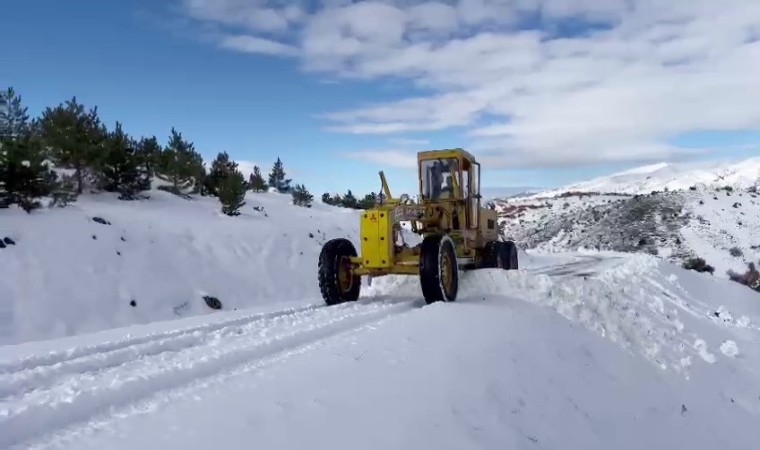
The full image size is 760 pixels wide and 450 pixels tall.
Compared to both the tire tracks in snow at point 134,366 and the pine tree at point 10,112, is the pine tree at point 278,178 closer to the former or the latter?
the pine tree at point 10,112

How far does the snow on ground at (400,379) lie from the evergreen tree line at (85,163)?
26.7 feet

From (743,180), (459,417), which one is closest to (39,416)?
(459,417)

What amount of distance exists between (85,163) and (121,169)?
130cm

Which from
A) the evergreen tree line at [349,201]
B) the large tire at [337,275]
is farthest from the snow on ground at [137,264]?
the evergreen tree line at [349,201]

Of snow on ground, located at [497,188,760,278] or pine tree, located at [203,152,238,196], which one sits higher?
pine tree, located at [203,152,238,196]

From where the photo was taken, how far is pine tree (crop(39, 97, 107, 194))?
15.9m

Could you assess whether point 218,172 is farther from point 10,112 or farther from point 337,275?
point 337,275

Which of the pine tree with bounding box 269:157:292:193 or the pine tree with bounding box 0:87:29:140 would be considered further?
the pine tree with bounding box 269:157:292:193

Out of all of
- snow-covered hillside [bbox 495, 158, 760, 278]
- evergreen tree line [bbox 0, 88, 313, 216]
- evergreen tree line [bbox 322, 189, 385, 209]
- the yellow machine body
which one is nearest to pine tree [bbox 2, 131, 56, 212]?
evergreen tree line [bbox 0, 88, 313, 216]

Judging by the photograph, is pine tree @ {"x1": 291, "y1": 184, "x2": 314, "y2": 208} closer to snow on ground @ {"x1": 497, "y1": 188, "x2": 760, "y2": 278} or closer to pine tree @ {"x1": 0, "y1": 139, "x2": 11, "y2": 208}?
pine tree @ {"x1": 0, "y1": 139, "x2": 11, "y2": 208}

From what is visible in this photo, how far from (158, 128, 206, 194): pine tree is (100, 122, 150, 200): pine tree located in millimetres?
1264

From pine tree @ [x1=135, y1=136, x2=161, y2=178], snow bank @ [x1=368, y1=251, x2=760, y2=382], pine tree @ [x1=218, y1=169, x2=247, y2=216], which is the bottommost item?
snow bank @ [x1=368, y1=251, x2=760, y2=382]

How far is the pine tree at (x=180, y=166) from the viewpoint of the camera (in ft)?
65.3

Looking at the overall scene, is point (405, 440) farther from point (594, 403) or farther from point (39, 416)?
point (594, 403)
